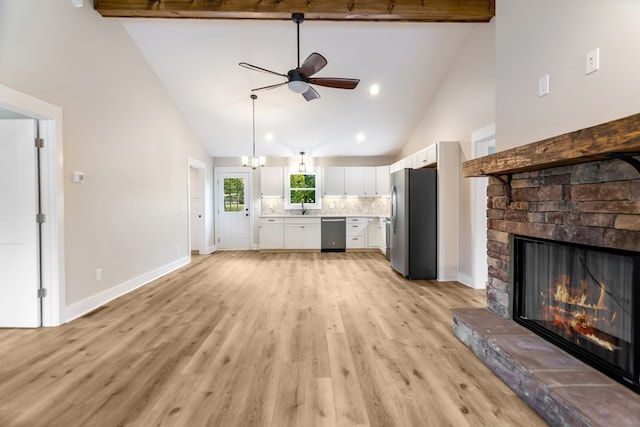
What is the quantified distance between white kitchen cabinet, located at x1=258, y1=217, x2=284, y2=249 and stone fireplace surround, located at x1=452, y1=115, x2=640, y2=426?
528cm

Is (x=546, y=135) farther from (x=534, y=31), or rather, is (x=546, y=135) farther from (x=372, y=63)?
(x=372, y=63)

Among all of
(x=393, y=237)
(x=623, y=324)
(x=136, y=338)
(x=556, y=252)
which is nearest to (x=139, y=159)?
(x=136, y=338)

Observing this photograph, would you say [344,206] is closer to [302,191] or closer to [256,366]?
[302,191]

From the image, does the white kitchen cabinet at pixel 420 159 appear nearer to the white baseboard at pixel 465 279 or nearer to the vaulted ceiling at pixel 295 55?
the vaulted ceiling at pixel 295 55

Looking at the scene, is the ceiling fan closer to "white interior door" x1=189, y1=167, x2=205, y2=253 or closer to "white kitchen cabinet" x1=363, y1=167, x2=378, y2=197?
"white kitchen cabinet" x1=363, y1=167, x2=378, y2=197

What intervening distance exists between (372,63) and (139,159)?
3.76 m

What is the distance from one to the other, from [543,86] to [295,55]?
3349 mm

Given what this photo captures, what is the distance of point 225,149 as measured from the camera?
7309 millimetres

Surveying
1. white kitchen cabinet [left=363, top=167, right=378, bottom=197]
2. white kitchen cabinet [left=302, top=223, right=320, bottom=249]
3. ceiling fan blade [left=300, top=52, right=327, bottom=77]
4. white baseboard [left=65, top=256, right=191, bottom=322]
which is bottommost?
white baseboard [left=65, top=256, right=191, bottom=322]

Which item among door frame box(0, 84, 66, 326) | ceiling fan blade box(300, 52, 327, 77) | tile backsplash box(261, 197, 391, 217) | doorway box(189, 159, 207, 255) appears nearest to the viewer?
door frame box(0, 84, 66, 326)

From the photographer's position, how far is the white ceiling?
404 centimetres

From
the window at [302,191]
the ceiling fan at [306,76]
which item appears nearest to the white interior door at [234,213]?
the window at [302,191]

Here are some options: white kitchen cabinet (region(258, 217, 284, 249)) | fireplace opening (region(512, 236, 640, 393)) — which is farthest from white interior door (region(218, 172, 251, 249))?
fireplace opening (region(512, 236, 640, 393))

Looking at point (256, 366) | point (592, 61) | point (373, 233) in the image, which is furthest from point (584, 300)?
point (373, 233)
